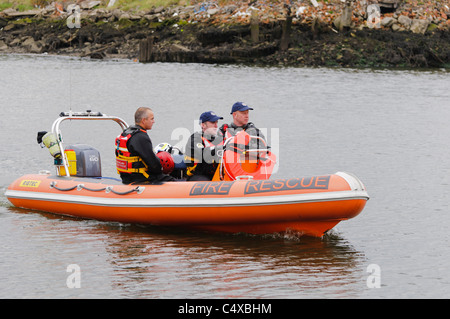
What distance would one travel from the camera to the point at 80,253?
8.14 metres

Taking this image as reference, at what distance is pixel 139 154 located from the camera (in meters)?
8.69

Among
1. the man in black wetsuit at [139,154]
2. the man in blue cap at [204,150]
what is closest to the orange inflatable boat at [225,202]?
the man in black wetsuit at [139,154]

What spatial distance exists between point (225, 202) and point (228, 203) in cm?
3

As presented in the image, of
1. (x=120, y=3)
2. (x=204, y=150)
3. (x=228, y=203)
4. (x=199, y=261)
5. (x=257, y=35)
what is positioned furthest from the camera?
(x=120, y=3)

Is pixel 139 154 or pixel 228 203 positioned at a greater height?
pixel 139 154

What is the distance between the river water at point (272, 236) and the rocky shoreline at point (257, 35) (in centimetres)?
849

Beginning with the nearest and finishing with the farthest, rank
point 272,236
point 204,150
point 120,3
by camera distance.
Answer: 1. point 272,236
2. point 204,150
3. point 120,3

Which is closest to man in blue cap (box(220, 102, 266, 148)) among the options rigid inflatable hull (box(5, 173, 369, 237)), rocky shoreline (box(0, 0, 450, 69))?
rigid inflatable hull (box(5, 173, 369, 237))

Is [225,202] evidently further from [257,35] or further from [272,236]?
[257,35]

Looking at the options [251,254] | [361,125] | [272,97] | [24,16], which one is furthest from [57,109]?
[24,16]

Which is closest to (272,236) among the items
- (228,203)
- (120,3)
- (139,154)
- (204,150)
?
(228,203)

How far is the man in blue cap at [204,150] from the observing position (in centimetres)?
874

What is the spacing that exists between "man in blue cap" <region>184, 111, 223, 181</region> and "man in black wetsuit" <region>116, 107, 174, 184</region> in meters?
0.32
